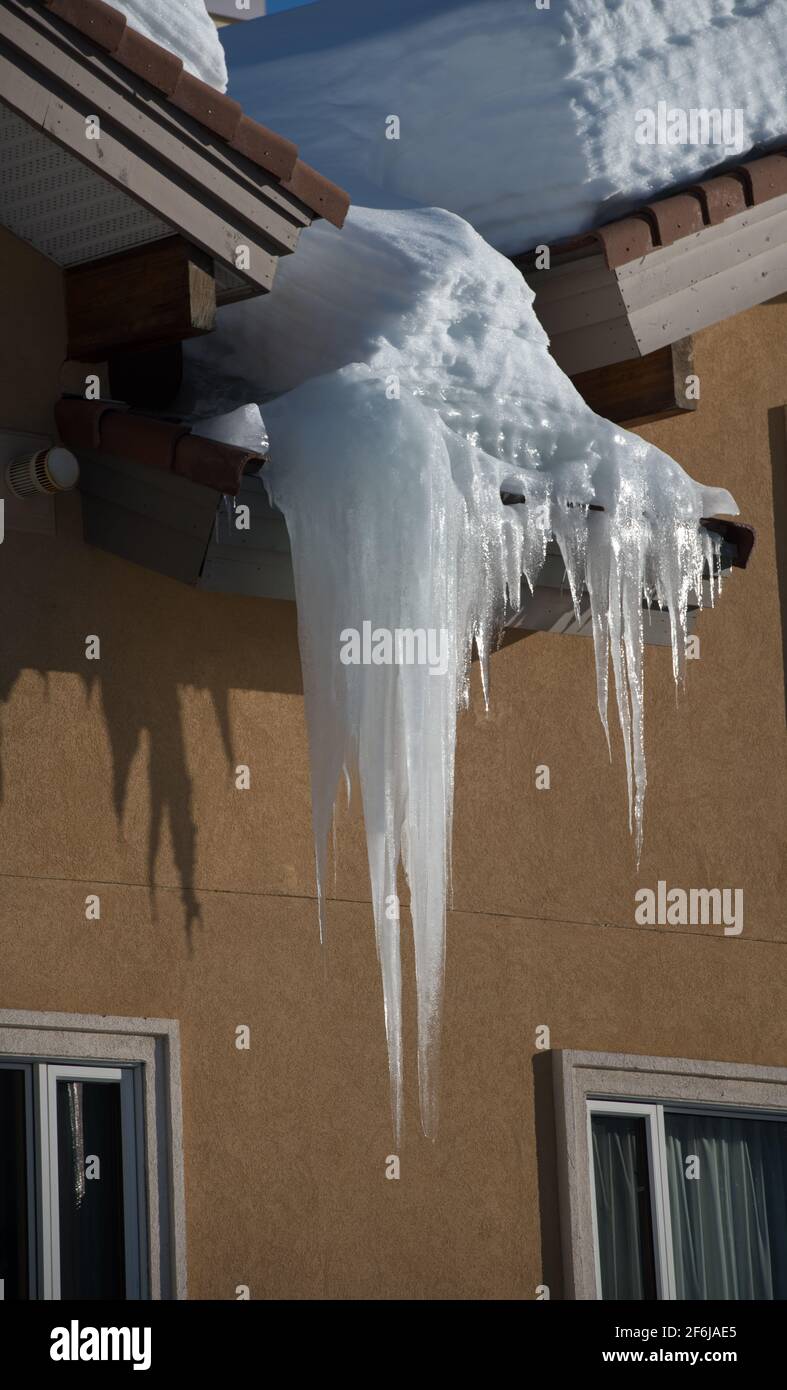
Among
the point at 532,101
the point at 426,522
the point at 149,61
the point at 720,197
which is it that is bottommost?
the point at 426,522

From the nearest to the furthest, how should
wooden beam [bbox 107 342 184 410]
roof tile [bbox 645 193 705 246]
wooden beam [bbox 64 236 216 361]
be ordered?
1. wooden beam [bbox 64 236 216 361]
2. wooden beam [bbox 107 342 184 410]
3. roof tile [bbox 645 193 705 246]

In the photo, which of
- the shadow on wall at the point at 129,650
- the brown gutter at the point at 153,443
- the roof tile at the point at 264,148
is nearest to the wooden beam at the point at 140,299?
the brown gutter at the point at 153,443

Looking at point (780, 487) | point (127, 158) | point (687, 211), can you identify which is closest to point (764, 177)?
point (687, 211)

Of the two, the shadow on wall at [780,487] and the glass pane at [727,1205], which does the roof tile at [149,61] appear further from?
the glass pane at [727,1205]

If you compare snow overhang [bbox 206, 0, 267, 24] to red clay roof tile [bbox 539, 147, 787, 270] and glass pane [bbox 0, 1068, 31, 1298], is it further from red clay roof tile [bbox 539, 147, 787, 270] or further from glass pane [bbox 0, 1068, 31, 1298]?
glass pane [bbox 0, 1068, 31, 1298]

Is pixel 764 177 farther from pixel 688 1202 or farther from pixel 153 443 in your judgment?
pixel 688 1202

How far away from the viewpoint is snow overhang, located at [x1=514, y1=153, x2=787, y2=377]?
313 inches

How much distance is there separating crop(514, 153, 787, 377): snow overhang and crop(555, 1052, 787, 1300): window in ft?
9.18

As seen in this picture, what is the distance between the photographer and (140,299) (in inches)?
267

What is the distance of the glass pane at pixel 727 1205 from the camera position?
7.76 m

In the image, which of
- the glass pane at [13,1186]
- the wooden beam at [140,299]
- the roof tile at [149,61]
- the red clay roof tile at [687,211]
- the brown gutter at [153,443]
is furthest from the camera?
the red clay roof tile at [687,211]

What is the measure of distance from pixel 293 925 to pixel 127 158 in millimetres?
2585

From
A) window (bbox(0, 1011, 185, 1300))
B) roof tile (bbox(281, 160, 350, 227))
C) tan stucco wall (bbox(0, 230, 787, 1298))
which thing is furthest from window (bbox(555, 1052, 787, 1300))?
roof tile (bbox(281, 160, 350, 227))
